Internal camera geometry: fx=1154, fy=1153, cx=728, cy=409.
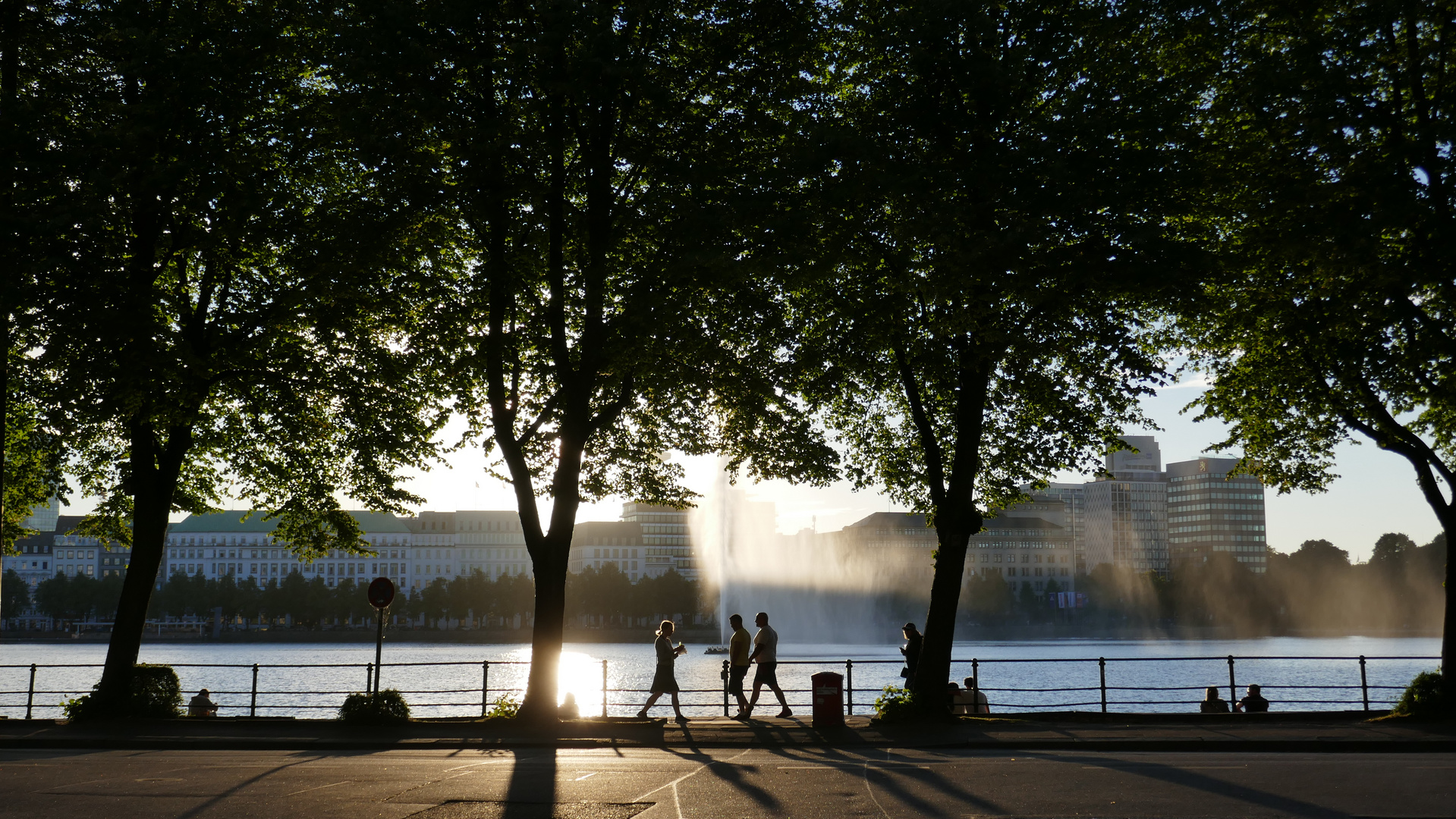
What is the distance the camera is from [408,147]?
18719 millimetres

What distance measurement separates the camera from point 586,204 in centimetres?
2256

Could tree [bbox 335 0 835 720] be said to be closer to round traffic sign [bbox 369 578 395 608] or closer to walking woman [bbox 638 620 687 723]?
walking woman [bbox 638 620 687 723]

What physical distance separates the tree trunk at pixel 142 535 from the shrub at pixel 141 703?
34 cm

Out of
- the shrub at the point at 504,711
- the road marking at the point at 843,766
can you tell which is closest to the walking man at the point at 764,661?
the shrub at the point at 504,711

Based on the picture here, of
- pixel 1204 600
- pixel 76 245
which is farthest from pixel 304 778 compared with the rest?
pixel 1204 600

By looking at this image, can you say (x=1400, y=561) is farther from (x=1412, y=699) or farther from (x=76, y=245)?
(x=76, y=245)

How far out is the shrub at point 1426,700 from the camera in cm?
1931

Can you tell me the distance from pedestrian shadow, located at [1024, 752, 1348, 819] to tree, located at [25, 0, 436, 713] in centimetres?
1320

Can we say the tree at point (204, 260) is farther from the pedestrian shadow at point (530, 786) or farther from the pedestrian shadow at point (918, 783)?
the pedestrian shadow at point (918, 783)

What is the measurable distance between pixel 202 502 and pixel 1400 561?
168m

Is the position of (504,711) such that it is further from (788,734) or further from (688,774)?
(688,774)

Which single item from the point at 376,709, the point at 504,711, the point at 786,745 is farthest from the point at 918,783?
the point at 376,709

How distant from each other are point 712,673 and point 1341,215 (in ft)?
204

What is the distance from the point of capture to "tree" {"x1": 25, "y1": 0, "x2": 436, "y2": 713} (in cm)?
1916
